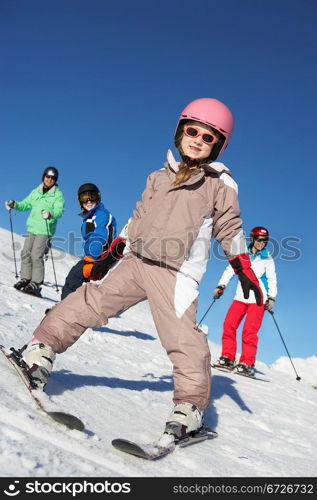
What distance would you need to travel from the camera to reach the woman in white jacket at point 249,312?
8328 millimetres

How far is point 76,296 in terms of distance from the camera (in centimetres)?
319

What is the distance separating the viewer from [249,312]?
8.45 m

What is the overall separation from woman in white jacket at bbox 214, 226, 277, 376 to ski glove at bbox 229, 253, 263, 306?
4.70 meters

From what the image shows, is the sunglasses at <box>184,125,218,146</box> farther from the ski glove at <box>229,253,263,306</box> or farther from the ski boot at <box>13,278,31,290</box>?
the ski boot at <box>13,278,31,290</box>

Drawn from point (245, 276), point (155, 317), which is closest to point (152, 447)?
point (155, 317)

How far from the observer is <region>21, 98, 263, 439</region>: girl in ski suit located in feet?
9.82

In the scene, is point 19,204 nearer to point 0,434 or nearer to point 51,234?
point 51,234

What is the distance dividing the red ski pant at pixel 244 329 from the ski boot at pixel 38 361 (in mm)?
5947

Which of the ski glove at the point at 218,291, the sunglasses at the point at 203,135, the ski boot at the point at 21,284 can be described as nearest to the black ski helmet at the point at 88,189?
the ski glove at the point at 218,291

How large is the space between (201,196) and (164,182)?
1.15ft

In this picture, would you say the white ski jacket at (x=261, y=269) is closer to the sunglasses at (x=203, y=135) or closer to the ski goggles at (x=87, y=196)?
the ski goggles at (x=87, y=196)

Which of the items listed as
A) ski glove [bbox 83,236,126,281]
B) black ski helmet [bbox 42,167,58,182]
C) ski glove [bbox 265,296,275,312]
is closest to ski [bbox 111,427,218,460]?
ski glove [bbox 83,236,126,281]

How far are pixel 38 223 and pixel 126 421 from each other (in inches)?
296

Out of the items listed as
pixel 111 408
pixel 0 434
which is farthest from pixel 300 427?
pixel 0 434
